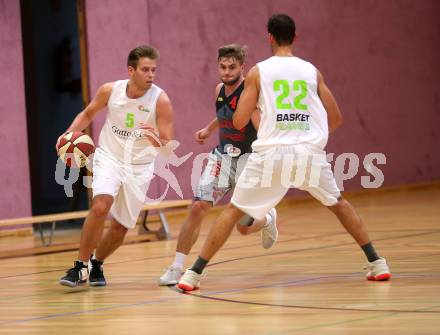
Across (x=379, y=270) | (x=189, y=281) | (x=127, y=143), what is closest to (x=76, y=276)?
(x=189, y=281)

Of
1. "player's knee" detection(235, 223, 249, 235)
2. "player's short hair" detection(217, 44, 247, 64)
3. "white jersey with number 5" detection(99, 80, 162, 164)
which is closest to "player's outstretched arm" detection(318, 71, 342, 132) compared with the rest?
"player's short hair" detection(217, 44, 247, 64)

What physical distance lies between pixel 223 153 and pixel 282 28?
56.8 inches

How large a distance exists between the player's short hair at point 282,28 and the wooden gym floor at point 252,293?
170cm

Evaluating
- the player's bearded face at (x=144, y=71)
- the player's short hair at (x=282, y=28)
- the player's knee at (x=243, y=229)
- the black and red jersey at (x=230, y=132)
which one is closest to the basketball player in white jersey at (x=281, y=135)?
the player's short hair at (x=282, y=28)

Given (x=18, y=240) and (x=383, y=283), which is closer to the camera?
(x=383, y=283)

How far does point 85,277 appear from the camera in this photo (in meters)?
7.78

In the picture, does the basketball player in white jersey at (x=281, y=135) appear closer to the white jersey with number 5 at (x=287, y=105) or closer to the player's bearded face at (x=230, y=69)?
the white jersey with number 5 at (x=287, y=105)

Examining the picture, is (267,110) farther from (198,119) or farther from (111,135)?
(198,119)

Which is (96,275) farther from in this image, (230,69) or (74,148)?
(230,69)

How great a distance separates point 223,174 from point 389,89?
10.3 m

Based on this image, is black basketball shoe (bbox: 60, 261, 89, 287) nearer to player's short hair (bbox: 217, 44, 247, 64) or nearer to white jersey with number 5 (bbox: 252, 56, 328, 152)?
white jersey with number 5 (bbox: 252, 56, 328, 152)

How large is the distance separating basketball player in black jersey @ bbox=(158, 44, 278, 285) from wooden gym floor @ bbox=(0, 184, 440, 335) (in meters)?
0.35

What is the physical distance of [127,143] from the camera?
799 centimetres

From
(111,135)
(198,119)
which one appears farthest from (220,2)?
(111,135)
